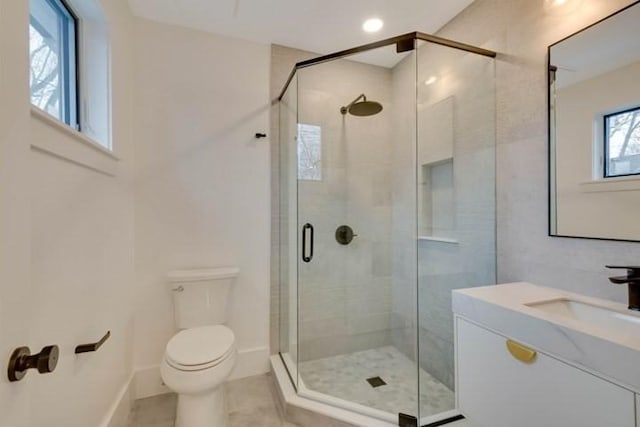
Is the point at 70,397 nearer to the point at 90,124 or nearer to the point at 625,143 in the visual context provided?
the point at 90,124

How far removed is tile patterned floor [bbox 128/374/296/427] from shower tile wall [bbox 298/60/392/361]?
463mm

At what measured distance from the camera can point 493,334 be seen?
1158 mm

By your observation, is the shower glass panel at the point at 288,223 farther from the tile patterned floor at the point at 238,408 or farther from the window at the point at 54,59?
the window at the point at 54,59

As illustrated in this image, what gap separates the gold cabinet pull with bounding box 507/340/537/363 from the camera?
3.34 ft

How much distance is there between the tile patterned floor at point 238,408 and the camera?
173 centimetres

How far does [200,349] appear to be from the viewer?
5.19 feet

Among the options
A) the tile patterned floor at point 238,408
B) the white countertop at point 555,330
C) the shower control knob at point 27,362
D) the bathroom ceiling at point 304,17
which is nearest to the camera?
the shower control knob at point 27,362

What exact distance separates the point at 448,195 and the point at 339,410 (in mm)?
1512

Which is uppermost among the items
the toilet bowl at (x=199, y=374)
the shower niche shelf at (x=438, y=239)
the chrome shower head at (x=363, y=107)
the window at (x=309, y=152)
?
the chrome shower head at (x=363, y=107)

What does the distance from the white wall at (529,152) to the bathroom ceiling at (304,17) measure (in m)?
0.36

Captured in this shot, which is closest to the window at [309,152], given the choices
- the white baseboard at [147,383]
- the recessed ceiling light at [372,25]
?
the recessed ceiling light at [372,25]

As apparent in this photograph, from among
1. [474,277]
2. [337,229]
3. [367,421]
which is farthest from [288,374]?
[474,277]

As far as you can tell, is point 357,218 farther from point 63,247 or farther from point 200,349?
point 63,247

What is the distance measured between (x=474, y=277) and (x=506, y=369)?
80 cm
